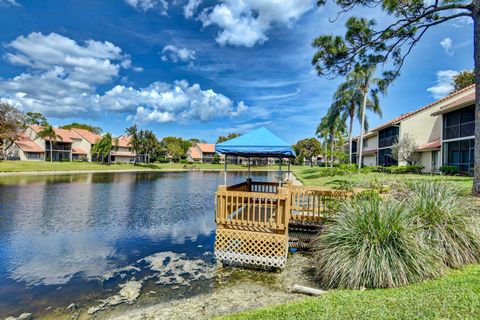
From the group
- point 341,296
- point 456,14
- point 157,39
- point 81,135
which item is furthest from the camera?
point 81,135

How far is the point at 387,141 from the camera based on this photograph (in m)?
37.0

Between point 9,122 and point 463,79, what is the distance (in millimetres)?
75213

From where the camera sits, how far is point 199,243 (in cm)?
1097

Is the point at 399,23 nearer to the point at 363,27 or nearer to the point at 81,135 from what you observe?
the point at 363,27

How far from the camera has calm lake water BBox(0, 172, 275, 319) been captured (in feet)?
22.4

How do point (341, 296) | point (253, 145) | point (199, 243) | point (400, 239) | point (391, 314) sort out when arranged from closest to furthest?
point (391, 314)
point (341, 296)
point (400, 239)
point (253, 145)
point (199, 243)

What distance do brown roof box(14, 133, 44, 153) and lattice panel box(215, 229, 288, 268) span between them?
67.5 meters

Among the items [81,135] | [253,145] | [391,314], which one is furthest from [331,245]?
[81,135]

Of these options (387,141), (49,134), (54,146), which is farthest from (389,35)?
(54,146)

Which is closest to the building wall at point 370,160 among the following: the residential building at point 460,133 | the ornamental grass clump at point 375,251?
the residential building at point 460,133

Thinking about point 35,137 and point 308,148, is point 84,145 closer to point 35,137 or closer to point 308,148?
point 35,137

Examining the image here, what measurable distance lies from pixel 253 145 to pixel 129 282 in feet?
16.0

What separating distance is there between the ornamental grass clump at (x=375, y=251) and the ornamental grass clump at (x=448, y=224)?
36 centimetres

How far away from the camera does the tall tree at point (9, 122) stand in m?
51.4
